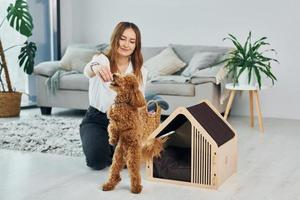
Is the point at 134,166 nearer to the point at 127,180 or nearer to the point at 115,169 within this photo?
the point at 115,169

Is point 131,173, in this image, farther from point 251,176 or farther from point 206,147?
point 251,176

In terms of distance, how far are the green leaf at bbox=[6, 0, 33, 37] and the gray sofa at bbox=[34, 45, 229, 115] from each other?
0.44 meters

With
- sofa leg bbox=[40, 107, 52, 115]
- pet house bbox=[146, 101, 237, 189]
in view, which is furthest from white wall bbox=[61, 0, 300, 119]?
pet house bbox=[146, 101, 237, 189]

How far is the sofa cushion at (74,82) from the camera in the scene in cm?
523

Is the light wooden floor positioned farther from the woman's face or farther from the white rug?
the woman's face

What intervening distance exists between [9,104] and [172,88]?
175 cm

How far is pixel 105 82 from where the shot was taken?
107 inches

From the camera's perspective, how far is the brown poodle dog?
2564 mm

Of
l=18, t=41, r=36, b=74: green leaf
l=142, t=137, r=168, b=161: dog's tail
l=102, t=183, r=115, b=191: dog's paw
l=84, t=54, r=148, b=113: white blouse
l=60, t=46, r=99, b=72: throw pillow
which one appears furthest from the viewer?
l=60, t=46, r=99, b=72: throw pillow

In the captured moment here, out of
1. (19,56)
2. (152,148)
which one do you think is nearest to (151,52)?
(19,56)

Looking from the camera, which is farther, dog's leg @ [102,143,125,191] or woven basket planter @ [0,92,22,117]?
woven basket planter @ [0,92,22,117]

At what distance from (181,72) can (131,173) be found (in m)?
2.87

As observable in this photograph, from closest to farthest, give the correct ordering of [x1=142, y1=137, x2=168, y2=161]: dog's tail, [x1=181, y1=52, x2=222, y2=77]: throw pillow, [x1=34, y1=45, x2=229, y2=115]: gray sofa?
[x1=142, y1=137, x2=168, y2=161]: dog's tail, [x1=34, y1=45, x2=229, y2=115]: gray sofa, [x1=181, y1=52, x2=222, y2=77]: throw pillow

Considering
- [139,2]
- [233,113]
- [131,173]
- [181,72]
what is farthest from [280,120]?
[131,173]
